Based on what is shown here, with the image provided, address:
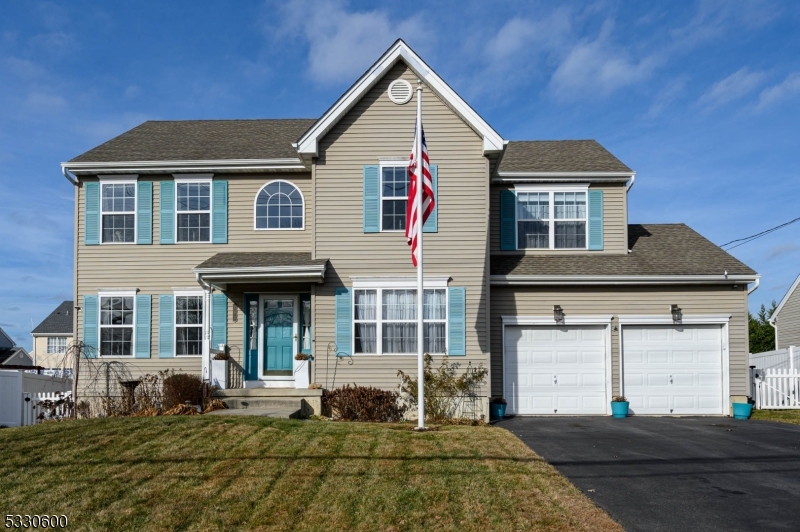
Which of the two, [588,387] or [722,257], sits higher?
[722,257]

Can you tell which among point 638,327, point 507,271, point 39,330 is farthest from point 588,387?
point 39,330

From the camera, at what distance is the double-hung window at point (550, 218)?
18.2 m

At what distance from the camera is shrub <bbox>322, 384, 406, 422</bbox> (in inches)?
604

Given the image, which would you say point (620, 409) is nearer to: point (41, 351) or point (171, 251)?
point (171, 251)

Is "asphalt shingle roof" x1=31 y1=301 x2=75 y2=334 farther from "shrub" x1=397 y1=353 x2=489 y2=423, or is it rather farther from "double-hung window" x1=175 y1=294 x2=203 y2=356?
"shrub" x1=397 y1=353 x2=489 y2=423

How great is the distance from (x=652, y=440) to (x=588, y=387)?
445 centimetres

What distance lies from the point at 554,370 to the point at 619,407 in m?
1.70

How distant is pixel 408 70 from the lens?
16250mm

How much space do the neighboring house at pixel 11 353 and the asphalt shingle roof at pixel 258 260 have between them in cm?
3944

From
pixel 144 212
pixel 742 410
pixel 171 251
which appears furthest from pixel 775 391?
pixel 144 212

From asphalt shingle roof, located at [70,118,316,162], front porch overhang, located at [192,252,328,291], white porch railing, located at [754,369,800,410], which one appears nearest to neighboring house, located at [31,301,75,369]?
asphalt shingle roof, located at [70,118,316,162]

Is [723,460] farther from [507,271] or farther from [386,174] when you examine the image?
[386,174]

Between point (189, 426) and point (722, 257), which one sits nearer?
point (189, 426)

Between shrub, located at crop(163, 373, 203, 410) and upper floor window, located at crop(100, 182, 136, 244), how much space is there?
431 centimetres
